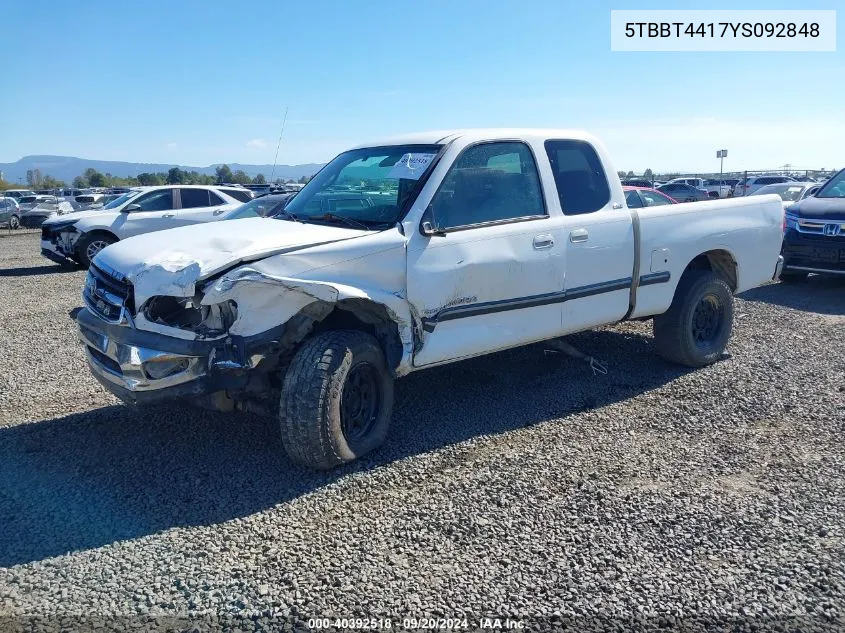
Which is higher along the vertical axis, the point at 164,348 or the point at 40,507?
the point at 164,348

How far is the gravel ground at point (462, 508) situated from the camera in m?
3.04

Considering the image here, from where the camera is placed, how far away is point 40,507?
3.86 meters

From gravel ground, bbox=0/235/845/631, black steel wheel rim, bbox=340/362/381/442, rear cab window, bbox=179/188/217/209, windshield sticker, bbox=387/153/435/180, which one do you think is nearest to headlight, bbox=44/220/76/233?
rear cab window, bbox=179/188/217/209

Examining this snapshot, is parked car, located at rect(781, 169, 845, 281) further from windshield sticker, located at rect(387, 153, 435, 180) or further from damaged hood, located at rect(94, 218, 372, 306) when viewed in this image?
damaged hood, located at rect(94, 218, 372, 306)

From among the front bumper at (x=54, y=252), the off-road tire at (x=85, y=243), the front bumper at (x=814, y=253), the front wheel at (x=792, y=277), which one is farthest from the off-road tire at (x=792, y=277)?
the front bumper at (x=54, y=252)

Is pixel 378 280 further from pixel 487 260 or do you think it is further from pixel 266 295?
pixel 487 260

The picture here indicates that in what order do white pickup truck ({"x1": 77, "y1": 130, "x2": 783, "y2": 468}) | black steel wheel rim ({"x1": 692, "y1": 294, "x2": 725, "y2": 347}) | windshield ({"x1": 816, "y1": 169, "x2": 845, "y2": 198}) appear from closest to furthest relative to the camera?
white pickup truck ({"x1": 77, "y1": 130, "x2": 783, "y2": 468}), black steel wheel rim ({"x1": 692, "y1": 294, "x2": 725, "y2": 347}), windshield ({"x1": 816, "y1": 169, "x2": 845, "y2": 198})

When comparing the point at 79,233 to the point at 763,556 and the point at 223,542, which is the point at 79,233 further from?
the point at 763,556

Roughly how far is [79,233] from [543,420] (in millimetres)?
11190

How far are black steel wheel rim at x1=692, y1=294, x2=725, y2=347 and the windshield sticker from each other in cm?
301

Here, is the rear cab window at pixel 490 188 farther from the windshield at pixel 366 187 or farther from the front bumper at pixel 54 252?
the front bumper at pixel 54 252

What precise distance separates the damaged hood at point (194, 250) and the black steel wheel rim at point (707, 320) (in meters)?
3.53

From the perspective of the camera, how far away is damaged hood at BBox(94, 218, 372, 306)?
3859 mm

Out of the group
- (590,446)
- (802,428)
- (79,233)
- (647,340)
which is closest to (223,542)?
(590,446)
